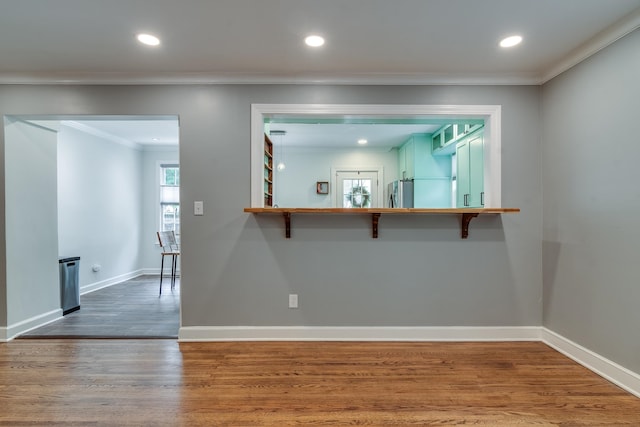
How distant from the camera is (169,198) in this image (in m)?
5.95

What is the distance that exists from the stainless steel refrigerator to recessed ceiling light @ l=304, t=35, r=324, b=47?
3.15m

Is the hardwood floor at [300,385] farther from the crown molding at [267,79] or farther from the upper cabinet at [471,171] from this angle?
the crown molding at [267,79]

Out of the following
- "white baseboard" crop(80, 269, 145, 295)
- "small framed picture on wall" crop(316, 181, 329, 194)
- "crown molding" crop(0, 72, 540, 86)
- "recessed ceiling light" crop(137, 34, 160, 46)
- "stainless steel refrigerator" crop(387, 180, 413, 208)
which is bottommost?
"white baseboard" crop(80, 269, 145, 295)

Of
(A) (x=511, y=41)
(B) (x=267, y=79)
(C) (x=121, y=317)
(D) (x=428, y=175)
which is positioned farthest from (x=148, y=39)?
(D) (x=428, y=175)

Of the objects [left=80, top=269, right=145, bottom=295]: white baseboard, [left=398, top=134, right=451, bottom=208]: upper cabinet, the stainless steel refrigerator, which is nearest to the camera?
[left=80, top=269, right=145, bottom=295]: white baseboard

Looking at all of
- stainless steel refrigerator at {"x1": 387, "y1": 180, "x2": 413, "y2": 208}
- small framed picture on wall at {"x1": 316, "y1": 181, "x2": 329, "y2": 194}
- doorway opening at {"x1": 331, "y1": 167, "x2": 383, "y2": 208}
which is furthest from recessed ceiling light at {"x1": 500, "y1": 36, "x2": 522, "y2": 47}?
small framed picture on wall at {"x1": 316, "y1": 181, "x2": 329, "y2": 194}

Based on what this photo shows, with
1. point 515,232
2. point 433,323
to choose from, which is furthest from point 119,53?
point 515,232

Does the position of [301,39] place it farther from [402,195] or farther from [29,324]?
[29,324]

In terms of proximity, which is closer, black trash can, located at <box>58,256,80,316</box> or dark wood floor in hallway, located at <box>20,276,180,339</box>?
dark wood floor in hallway, located at <box>20,276,180,339</box>

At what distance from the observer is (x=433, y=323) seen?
2.77 meters

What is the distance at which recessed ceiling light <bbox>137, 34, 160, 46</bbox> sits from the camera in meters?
2.12

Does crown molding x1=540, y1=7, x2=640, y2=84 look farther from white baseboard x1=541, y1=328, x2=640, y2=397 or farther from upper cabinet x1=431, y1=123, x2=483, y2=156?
white baseboard x1=541, y1=328, x2=640, y2=397

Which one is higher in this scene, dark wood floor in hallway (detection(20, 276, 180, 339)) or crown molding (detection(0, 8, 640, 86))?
crown molding (detection(0, 8, 640, 86))

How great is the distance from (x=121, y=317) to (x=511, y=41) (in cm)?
446
